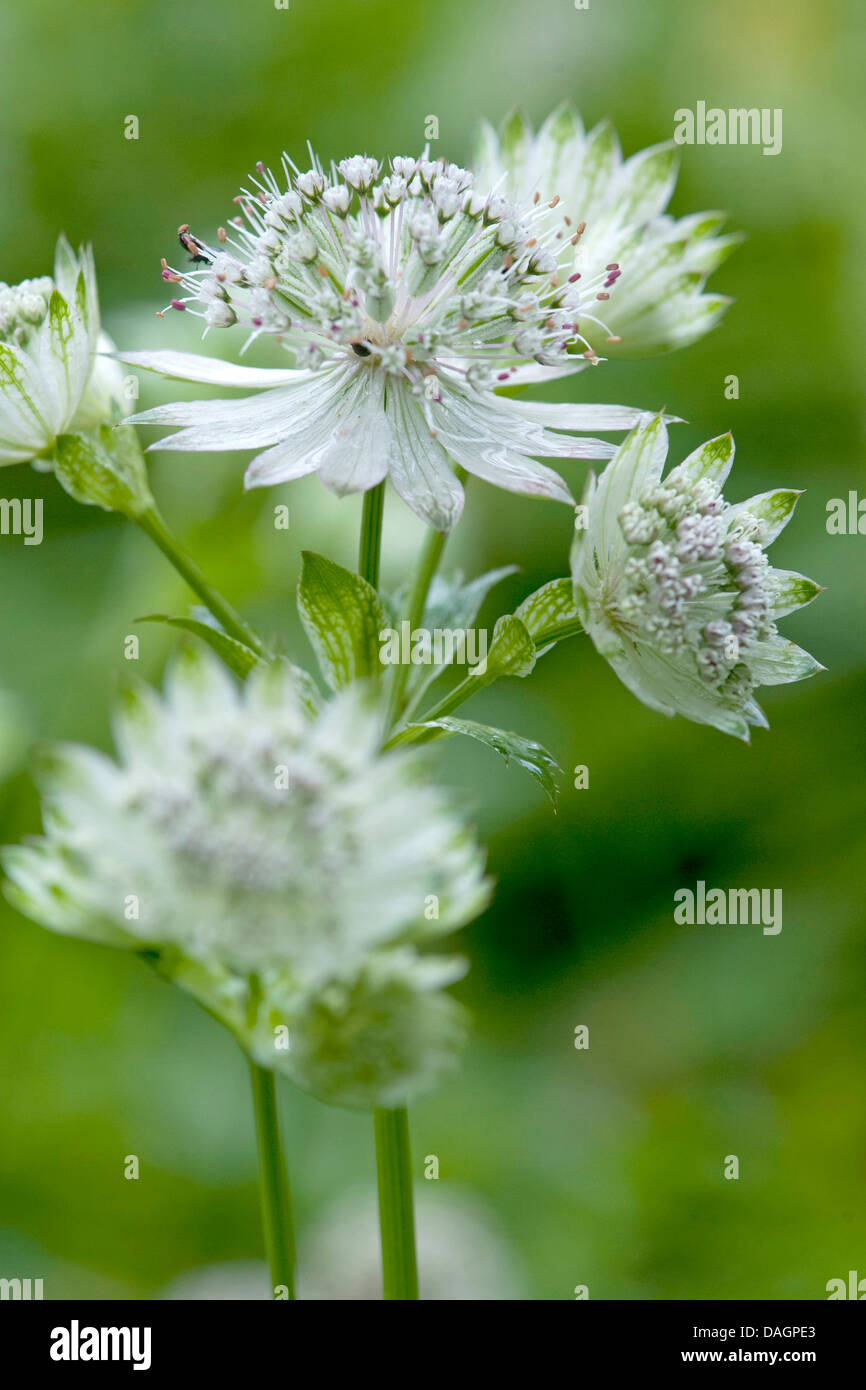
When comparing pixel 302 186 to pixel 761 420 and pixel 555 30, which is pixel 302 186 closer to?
pixel 761 420

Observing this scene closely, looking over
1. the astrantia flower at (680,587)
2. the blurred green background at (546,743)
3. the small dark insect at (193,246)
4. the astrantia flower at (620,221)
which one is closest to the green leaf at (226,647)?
the astrantia flower at (680,587)

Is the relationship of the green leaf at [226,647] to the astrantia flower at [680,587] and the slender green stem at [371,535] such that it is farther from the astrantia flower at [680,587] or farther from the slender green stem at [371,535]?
the astrantia flower at [680,587]

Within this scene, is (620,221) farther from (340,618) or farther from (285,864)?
(285,864)

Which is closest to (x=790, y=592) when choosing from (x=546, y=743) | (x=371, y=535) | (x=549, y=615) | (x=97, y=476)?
(x=549, y=615)

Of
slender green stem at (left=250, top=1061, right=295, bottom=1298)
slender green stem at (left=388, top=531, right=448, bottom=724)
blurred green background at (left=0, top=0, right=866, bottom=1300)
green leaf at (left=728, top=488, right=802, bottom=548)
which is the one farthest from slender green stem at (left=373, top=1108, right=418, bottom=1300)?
blurred green background at (left=0, top=0, right=866, bottom=1300)
